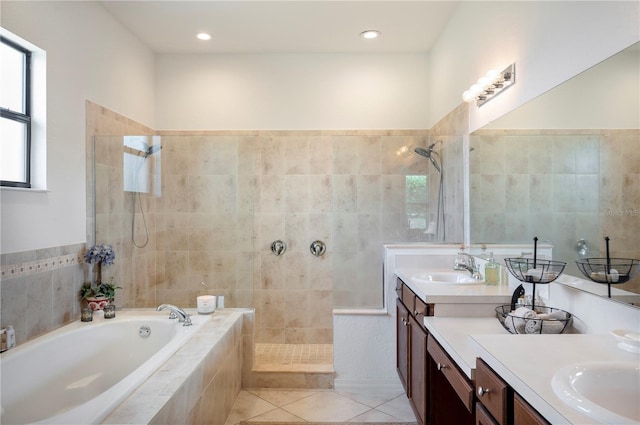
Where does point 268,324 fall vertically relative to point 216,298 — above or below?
below

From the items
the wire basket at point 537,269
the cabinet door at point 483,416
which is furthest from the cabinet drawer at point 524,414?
the wire basket at point 537,269

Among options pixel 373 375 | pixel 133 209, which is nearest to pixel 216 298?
pixel 133 209

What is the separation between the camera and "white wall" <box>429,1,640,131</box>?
141 centimetres

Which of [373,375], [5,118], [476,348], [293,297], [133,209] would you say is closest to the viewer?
[476,348]

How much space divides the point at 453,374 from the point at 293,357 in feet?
6.78

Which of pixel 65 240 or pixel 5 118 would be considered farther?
pixel 65 240

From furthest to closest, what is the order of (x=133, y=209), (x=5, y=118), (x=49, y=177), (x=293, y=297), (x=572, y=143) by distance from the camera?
(x=293, y=297) < (x=133, y=209) < (x=49, y=177) < (x=5, y=118) < (x=572, y=143)

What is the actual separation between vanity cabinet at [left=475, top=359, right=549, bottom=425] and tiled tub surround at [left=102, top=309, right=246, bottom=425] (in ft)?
3.81

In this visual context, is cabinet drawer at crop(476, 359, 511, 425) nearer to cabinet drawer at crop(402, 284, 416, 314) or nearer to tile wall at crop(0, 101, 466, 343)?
cabinet drawer at crop(402, 284, 416, 314)

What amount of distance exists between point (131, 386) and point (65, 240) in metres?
1.35

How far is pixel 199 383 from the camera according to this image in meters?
1.98

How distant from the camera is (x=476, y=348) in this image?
1.29m

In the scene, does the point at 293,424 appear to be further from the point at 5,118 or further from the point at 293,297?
the point at 5,118

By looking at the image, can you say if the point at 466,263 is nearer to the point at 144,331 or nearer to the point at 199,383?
the point at 199,383
